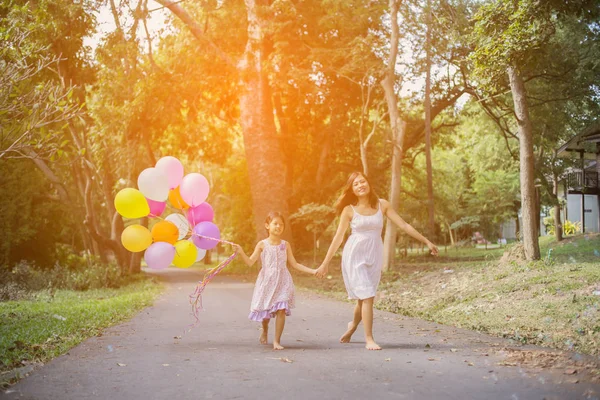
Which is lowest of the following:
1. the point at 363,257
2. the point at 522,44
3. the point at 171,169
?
the point at 363,257

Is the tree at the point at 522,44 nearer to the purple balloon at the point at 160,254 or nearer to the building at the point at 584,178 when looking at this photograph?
the purple balloon at the point at 160,254

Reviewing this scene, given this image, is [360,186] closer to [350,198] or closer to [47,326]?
[350,198]

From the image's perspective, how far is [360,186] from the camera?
8.24 meters

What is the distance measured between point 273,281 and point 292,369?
6.54 feet

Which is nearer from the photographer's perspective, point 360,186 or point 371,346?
point 371,346

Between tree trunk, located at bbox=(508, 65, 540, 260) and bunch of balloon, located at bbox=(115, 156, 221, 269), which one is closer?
bunch of balloon, located at bbox=(115, 156, 221, 269)

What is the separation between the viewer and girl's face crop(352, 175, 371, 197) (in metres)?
8.23

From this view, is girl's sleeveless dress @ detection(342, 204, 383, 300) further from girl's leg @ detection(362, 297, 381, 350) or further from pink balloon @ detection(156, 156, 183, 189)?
pink balloon @ detection(156, 156, 183, 189)

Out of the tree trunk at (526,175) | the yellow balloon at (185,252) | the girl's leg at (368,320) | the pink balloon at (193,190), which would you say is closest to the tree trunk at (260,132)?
the tree trunk at (526,175)

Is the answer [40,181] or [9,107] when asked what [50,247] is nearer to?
[40,181]

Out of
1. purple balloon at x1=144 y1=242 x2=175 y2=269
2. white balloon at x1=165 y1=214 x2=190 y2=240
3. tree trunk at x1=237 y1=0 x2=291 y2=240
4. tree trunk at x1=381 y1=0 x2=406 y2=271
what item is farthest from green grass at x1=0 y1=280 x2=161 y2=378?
tree trunk at x1=237 y1=0 x2=291 y2=240

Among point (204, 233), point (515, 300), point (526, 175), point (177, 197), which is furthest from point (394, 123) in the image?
point (204, 233)

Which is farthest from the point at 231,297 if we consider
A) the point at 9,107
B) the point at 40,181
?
the point at 40,181

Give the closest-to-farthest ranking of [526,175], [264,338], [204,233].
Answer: [264,338] → [204,233] → [526,175]
